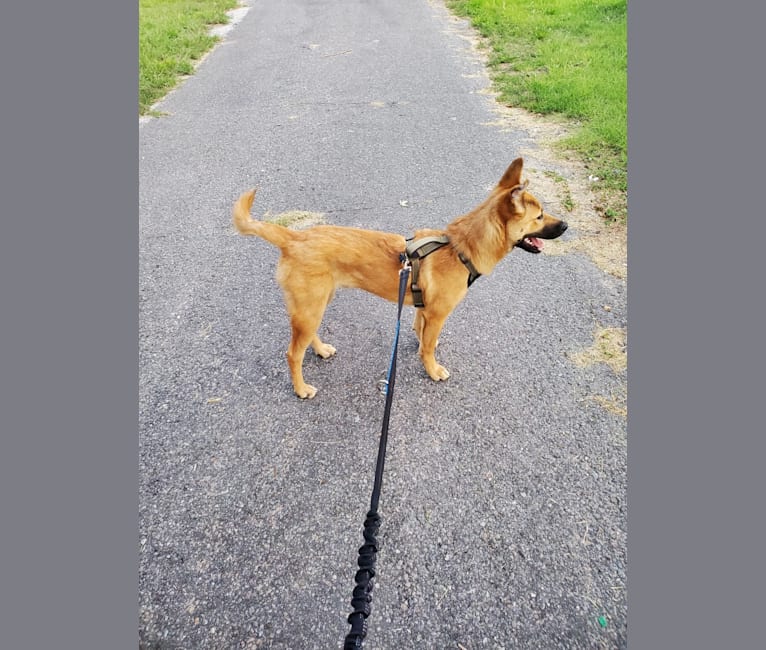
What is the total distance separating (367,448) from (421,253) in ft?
4.52

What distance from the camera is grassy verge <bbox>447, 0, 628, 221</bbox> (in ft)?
21.5

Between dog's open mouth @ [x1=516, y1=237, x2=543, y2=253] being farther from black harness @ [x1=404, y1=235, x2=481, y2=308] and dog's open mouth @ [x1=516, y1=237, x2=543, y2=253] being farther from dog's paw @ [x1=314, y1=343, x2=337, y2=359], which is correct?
dog's paw @ [x1=314, y1=343, x2=337, y2=359]

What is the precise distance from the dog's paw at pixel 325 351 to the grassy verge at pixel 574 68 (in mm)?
3647

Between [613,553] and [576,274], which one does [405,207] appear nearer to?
[576,274]

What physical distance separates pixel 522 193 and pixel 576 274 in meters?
1.98

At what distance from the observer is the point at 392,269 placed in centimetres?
339

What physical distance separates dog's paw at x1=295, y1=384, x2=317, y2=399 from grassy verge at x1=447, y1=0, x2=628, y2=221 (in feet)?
13.2

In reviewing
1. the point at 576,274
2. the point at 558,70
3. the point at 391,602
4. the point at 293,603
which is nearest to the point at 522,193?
the point at 576,274

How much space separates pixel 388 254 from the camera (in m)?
3.39

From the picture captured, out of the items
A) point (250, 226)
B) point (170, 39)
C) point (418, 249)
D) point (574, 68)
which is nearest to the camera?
point (250, 226)

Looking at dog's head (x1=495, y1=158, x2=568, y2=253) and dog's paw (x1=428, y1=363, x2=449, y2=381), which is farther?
dog's paw (x1=428, y1=363, x2=449, y2=381)

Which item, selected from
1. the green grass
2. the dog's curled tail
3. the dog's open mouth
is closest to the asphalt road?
the dog's open mouth

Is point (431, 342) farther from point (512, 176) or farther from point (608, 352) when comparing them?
point (608, 352)

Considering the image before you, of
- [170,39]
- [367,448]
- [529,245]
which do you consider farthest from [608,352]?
[170,39]
